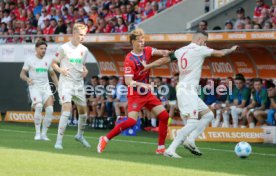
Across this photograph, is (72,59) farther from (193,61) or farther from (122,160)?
(122,160)

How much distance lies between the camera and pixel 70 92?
15.8 m

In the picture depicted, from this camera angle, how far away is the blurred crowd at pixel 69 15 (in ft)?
90.6

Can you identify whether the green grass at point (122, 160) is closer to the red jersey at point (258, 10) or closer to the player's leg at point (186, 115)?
the player's leg at point (186, 115)

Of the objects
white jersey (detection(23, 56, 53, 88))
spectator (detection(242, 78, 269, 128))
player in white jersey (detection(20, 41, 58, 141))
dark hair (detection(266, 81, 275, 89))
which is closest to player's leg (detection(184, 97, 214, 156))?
player in white jersey (detection(20, 41, 58, 141))

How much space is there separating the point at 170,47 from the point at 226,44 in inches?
89.7

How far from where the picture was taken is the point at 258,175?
11391 millimetres

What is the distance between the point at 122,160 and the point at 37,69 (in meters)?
6.20

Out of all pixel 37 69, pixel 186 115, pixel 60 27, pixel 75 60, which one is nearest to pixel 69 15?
pixel 60 27

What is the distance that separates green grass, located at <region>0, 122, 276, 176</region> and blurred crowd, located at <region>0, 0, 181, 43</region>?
9670 millimetres

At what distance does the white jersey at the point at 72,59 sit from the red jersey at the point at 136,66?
172 cm

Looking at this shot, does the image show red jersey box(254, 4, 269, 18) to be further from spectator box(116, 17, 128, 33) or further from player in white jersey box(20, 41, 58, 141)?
player in white jersey box(20, 41, 58, 141)

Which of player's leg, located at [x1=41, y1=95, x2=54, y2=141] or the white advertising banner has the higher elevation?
the white advertising banner

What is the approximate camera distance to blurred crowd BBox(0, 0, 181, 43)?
90.6 ft

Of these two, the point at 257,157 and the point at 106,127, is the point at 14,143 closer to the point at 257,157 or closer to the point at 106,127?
the point at 257,157
